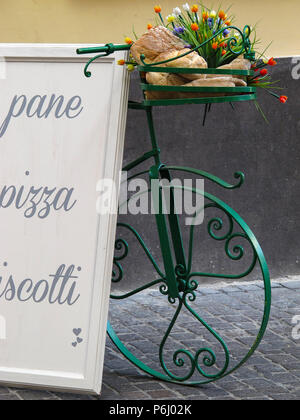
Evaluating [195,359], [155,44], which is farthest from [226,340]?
[155,44]

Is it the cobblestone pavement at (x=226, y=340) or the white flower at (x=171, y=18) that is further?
the cobblestone pavement at (x=226, y=340)

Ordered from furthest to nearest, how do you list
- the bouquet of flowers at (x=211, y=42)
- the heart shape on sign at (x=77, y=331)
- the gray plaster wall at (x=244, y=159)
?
the gray plaster wall at (x=244, y=159) → the heart shape on sign at (x=77, y=331) → the bouquet of flowers at (x=211, y=42)

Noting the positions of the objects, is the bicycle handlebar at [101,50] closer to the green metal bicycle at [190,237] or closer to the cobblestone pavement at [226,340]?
the green metal bicycle at [190,237]

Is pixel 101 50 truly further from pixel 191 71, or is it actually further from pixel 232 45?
pixel 232 45

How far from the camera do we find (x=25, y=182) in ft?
→ 11.7

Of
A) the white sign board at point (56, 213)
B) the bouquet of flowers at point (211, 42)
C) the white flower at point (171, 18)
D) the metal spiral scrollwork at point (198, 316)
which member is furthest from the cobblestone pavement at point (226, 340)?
the white flower at point (171, 18)

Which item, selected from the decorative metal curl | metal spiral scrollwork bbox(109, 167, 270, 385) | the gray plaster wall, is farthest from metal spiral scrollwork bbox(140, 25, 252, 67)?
the gray plaster wall

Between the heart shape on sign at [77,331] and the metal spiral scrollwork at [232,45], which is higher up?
the metal spiral scrollwork at [232,45]

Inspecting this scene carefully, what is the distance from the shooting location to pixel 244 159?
17.8 ft

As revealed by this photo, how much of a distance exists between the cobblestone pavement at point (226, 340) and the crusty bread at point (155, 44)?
1.44 m

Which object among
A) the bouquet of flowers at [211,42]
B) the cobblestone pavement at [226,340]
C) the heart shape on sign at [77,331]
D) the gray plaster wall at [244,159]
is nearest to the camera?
the bouquet of flowers at [211,42]

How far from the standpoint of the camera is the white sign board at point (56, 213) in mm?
3479

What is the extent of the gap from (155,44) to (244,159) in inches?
86.3

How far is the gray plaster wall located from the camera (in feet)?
17.4
